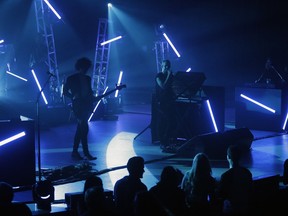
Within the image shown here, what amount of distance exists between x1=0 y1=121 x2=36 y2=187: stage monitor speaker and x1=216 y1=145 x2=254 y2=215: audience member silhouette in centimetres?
282

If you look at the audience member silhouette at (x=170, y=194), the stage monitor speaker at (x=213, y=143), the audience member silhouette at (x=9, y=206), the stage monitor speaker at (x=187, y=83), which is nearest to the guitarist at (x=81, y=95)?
the stage monitor speaker at (x=213, y=143)

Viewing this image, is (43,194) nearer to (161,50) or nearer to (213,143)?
(213,143)

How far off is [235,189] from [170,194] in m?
0.87

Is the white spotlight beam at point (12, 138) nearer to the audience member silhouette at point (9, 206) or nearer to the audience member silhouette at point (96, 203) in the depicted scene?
the audience member silhouette at point (9, 206)

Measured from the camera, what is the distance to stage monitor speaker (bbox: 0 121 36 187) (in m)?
6.83

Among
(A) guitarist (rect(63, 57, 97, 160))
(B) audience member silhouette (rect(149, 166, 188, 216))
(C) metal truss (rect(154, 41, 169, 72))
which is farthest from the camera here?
(C) metal truss (rect(154, 41, 169, 72))

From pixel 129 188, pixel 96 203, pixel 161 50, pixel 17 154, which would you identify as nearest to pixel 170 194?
pixel 129 188

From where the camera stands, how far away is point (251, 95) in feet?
41.1

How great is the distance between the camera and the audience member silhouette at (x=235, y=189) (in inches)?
204

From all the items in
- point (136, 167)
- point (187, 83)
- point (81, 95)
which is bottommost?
point (136, 167)

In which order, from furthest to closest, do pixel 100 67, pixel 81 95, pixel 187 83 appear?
pixel 100 67
pixel 187 83
pixel 81 95

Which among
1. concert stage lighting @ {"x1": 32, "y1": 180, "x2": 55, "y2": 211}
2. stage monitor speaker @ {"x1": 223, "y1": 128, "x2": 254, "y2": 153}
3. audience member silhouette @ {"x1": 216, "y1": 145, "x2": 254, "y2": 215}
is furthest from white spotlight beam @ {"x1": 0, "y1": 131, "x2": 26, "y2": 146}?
stage monitor speaker @ {"x1": 223, "y1": 128, "x2": 254, "y2": 153}

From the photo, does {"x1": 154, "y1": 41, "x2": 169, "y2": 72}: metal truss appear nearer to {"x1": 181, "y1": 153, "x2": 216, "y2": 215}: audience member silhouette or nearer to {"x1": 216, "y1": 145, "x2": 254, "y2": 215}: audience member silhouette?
{"x1": 216, "y1": 145, "x2": 254, "y2": 215}: audience member silhouette

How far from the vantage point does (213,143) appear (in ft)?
30.4
